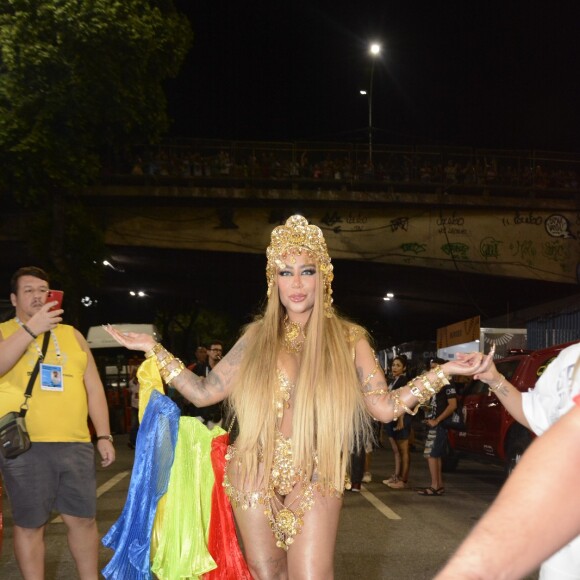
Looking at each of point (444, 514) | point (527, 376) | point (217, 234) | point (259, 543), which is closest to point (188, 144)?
point (217, 234)

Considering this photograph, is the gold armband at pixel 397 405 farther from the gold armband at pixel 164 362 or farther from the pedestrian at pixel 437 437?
the pedestrian at pixel 437 437

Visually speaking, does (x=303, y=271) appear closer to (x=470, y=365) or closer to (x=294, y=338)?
(x=294, y=338)

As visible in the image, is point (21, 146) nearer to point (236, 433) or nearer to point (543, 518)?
point (236, 433)

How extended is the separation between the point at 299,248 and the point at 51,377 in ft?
6.16

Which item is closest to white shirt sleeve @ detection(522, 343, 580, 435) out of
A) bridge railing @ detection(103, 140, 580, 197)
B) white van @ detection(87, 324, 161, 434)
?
white van @ detection(87, 324, 161, 434)

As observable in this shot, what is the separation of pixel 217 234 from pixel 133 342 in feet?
65.9

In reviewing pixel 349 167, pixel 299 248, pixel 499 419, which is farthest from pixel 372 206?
pixel 299 248

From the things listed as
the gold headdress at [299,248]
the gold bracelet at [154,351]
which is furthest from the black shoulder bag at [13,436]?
the gold headdress at [299,248]

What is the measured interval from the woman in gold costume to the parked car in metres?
6.35

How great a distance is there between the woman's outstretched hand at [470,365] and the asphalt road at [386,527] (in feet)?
9.32

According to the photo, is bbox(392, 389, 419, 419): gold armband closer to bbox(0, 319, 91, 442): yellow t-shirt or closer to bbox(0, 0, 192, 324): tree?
bbox(0, 319, 91, 442): yellow t-shirt

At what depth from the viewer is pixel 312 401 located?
384 cm

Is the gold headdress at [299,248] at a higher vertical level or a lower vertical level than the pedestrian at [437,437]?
higher

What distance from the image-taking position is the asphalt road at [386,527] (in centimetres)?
639
